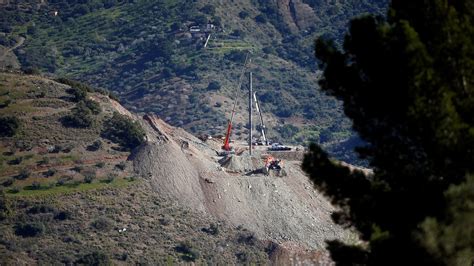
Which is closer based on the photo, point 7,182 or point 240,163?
point 7,182

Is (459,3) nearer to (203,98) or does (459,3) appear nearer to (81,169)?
(81,169)

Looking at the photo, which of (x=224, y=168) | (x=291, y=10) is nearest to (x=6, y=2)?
(x=291, y=10)

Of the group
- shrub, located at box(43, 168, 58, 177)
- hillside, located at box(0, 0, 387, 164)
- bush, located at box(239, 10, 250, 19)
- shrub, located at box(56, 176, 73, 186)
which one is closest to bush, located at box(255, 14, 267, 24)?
hillside, located at box(0, 0, 387, 164)

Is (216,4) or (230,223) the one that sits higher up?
(230,223)

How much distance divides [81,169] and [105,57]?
88.0 m

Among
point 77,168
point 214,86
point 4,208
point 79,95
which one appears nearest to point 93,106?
point 79,95

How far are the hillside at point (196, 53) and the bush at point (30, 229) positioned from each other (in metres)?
58.8

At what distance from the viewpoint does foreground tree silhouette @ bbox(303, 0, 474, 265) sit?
22781 millimetres

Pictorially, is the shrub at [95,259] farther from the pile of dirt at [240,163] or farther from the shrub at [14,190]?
the pile of dirt at [240,163]

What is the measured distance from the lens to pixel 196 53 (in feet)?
516

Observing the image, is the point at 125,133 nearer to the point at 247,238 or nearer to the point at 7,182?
the point at 7,182

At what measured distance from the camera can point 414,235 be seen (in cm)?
2275

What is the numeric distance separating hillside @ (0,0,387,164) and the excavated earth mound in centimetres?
4757

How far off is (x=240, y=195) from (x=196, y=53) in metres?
80.7
